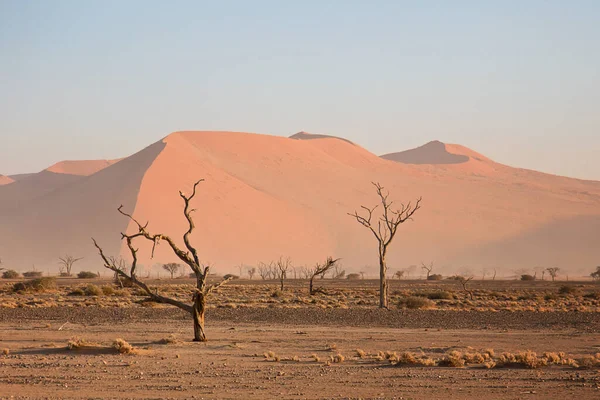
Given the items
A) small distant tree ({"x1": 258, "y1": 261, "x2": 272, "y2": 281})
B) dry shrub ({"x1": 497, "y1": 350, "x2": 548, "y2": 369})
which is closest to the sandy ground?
dry shrub ({"x1": 497, "y1": 350, "x2": 548, "y2": 369})

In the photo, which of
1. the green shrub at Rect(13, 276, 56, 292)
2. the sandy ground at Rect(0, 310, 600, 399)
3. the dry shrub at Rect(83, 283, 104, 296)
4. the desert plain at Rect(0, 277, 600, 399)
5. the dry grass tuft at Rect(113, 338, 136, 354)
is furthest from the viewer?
the green shrub at Rect(13, 276, 56, 292)

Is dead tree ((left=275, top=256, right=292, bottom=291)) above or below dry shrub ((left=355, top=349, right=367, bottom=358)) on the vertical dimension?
above

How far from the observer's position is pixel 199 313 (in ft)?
66.2

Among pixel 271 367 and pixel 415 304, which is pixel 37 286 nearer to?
pixel 415 304

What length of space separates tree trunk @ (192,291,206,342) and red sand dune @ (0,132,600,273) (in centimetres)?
9966

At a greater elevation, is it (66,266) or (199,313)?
(66,266)

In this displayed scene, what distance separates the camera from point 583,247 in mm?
143500

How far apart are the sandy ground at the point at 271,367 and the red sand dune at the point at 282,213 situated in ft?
319

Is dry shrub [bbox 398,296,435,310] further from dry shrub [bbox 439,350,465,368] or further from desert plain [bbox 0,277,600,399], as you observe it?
dry shrub [bbox 439,350,465,368]

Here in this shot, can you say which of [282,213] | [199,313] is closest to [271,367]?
[199,313]

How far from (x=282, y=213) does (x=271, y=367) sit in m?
120

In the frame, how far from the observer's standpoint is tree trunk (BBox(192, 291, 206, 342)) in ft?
65.0

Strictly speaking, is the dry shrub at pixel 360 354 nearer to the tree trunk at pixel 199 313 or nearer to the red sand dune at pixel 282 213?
the tree trunk at pixel 199 313

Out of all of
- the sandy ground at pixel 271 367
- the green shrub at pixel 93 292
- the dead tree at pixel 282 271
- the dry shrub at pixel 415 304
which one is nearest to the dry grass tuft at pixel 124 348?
the sandy ground at pixel 271 367
